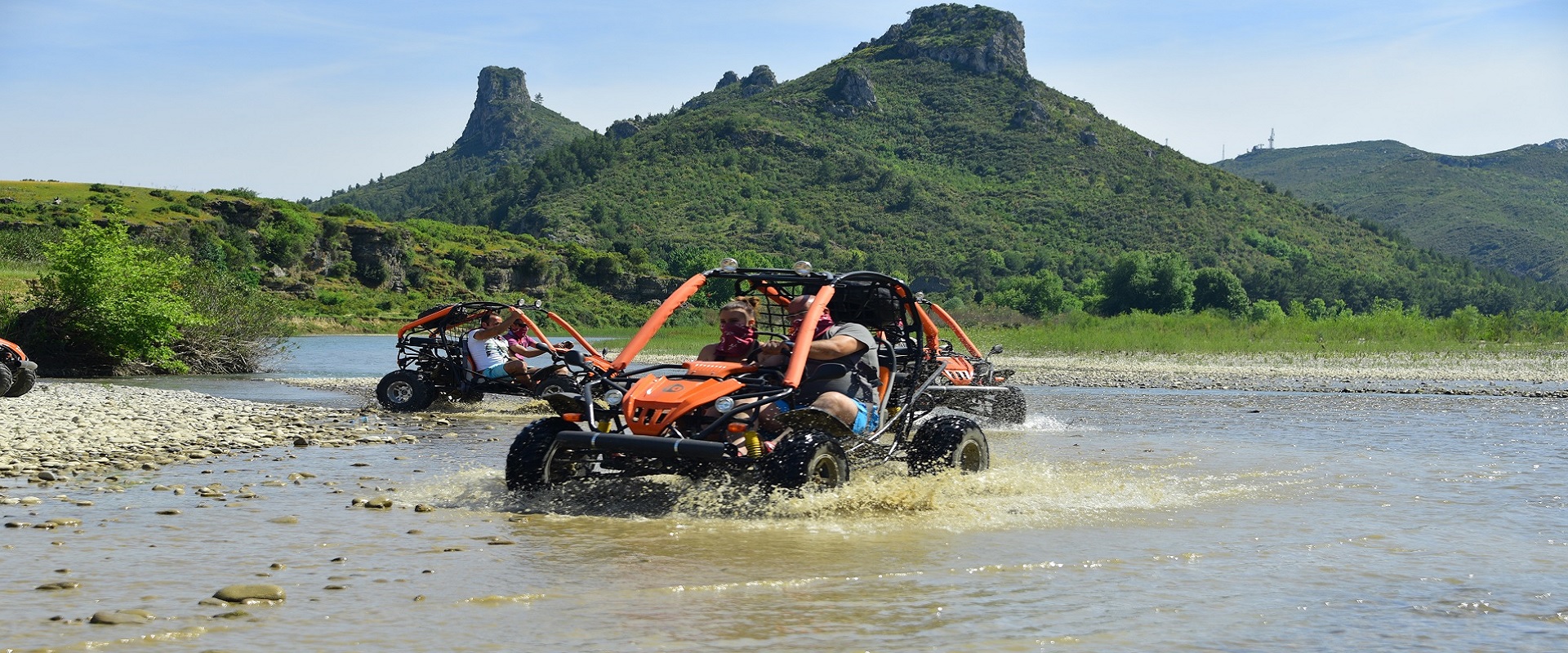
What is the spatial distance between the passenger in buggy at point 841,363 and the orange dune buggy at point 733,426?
79 mm

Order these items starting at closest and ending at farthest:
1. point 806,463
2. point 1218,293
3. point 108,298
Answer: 1. point 806,463
2. point 108,298
3. point 1218,293

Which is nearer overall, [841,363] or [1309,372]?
[841,363]

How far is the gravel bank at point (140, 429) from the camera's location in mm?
12555

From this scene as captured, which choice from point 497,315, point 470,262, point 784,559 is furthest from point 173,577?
point 470,262

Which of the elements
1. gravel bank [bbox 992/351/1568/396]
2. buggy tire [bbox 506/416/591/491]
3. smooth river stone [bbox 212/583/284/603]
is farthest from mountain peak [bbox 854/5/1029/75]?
smooth river stone [bbox 212/583/284/603]

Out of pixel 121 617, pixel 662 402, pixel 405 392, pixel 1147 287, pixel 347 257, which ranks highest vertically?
pixel 347 257

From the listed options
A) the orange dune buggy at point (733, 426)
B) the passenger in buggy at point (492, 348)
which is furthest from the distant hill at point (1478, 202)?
the orange dune buggy at point (733, 426)

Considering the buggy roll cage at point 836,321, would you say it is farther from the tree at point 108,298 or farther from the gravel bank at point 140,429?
the tree at point 108,298

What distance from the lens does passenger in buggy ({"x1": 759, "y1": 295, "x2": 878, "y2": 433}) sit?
1017cm

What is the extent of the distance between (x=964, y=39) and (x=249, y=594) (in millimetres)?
147259

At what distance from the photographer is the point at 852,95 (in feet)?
456

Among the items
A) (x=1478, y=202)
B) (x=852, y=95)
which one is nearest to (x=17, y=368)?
(x=852, y=95)

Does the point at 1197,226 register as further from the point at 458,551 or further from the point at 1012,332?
the point at 458,551

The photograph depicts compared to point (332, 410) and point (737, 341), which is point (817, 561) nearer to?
point (737, 341)
